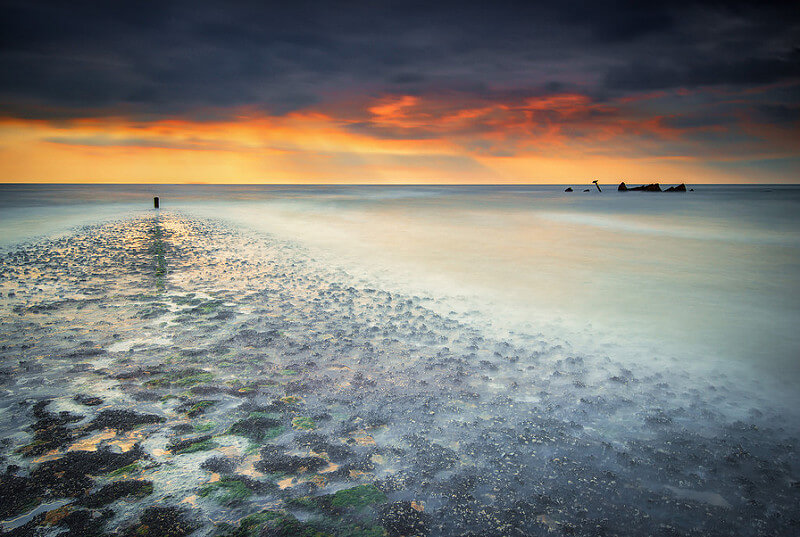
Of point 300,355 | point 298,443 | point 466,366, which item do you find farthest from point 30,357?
point 466,366

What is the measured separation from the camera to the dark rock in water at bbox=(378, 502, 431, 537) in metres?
2.37

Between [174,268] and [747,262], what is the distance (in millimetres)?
14233

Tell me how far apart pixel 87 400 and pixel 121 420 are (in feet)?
1.86

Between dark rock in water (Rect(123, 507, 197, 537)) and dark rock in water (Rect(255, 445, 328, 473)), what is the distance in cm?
52

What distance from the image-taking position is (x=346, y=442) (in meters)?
3.13

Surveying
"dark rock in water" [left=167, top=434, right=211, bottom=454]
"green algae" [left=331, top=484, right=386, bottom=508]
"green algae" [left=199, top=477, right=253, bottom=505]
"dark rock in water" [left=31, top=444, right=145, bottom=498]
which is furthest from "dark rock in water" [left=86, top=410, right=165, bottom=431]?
"green algae" [left=331, top=484, right=386, bottom=508]

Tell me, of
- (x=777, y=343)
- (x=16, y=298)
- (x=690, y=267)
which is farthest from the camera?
(x=690, y=267)

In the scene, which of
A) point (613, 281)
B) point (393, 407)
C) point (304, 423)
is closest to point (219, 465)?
point (304, 423)

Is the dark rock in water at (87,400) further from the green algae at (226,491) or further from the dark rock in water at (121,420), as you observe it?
the green algae at (226,491)

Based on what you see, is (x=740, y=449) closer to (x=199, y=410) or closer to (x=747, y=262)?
(x=199, y=410)

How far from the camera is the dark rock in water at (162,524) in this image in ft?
7.51

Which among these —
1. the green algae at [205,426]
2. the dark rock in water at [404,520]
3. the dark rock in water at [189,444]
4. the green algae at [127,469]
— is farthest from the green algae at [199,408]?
the dark rock in water at [404,520]

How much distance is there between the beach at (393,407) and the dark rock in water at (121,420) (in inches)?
0.8

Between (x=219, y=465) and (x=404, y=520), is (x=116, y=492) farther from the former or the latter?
(x=404, y=520)
